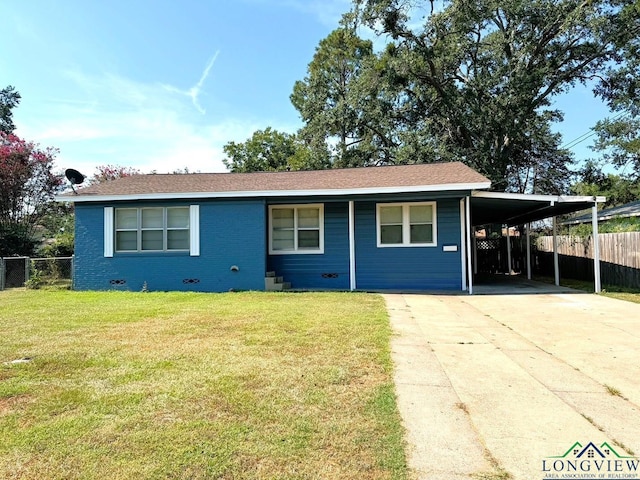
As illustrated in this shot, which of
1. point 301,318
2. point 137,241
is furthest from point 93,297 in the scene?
point 301,318

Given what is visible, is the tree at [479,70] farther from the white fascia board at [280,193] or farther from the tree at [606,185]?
the white fascia board at [280,193]

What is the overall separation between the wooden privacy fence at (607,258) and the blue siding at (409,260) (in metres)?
4.95

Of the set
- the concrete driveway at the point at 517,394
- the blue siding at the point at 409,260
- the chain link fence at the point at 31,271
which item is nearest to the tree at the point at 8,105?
the chain link fence at the point at 31,271

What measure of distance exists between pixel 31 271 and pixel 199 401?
40.5 ft

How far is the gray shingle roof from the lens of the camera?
10719 millimetres

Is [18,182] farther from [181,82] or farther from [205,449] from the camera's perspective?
[205,449]

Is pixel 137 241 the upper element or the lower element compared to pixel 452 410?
upper

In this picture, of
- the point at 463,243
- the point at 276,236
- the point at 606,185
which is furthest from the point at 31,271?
the point at 606,185

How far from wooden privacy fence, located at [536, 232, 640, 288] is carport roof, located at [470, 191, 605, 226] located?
1.49 metres

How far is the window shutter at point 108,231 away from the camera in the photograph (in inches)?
456

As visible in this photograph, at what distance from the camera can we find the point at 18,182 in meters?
17.9

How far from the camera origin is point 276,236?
1195 centimetres

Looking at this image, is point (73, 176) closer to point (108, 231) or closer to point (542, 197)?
point (108, 231)

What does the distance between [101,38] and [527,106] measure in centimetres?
1897
